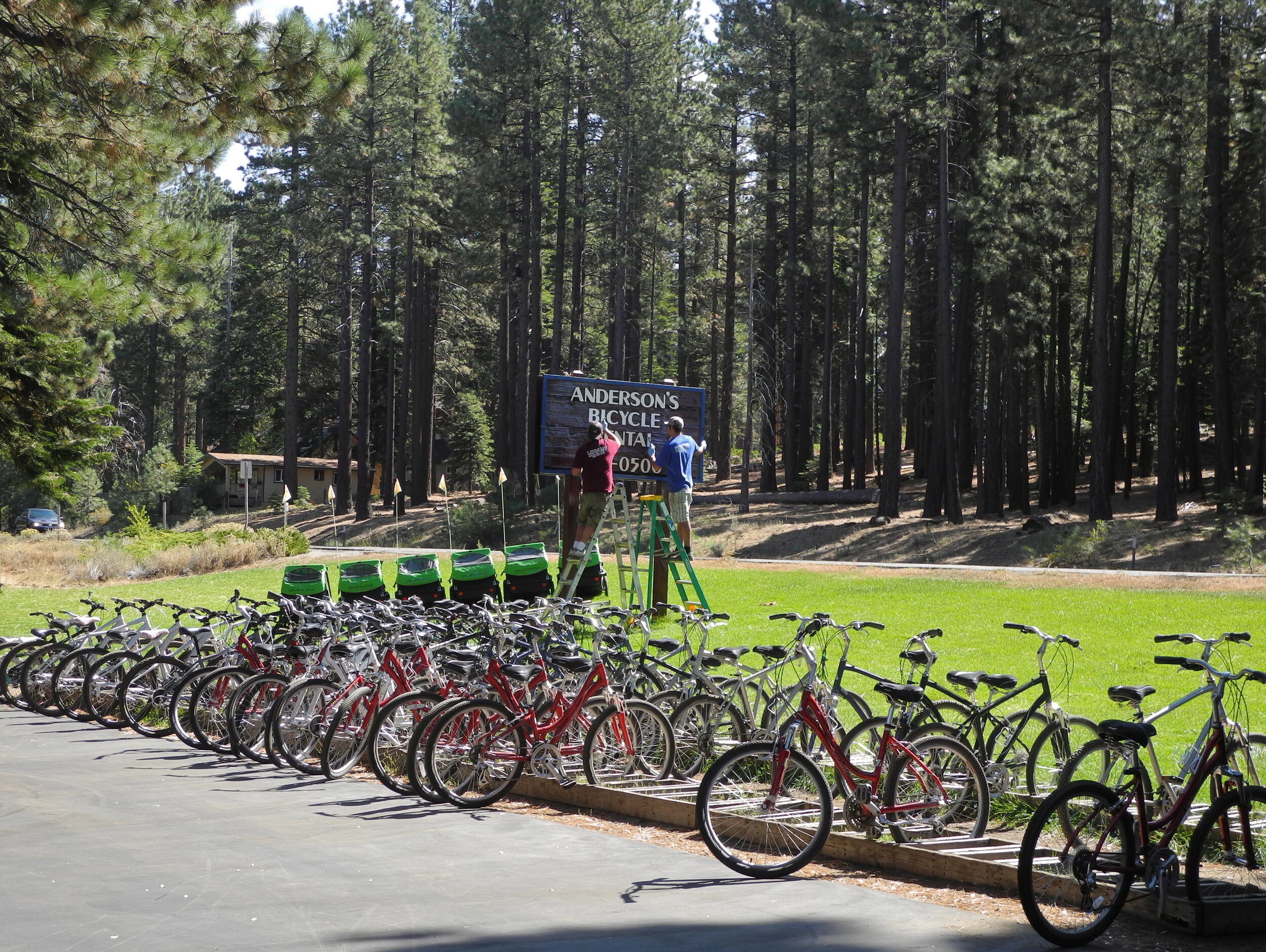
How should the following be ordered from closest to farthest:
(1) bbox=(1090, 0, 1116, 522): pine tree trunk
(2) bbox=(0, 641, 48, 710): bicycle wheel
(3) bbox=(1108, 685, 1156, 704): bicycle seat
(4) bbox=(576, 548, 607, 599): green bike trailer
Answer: (3) bbox=(1108, 685, 1156, 704): bicycle seat < (2) bbox=(0, 641, 48, 710): bicycle wheel < (4) bbox=(576, 548, 607, 599): green bike trailer < (1) bbox=(1090, 0, 1116, 522): pine tree trunk

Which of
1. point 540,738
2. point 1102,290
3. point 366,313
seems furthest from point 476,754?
point 366,313

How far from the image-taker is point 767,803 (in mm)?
6496

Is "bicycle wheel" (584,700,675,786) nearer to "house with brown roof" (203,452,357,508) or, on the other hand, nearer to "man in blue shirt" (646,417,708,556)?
"man in blue shirt" (646,417,708,556)

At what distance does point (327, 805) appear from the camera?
26.5 ft

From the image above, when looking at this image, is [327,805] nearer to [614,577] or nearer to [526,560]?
[526,560]

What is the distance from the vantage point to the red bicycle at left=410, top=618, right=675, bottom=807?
8023mm

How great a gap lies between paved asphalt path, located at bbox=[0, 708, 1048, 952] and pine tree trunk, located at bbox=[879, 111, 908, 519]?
25.9 m

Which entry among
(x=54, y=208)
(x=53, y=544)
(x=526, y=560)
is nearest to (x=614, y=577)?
(x=526, y=560)

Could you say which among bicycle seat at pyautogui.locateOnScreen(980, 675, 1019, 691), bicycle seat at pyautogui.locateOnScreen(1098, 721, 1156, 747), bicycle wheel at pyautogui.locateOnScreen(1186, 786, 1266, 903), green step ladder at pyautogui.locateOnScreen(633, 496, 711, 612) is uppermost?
green step ladder at pyautogui.locateOnScreen(633, 496, 711, 612)

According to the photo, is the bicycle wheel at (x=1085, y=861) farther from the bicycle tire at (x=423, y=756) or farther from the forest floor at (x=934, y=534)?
the forest floor at (x=934, y=534)

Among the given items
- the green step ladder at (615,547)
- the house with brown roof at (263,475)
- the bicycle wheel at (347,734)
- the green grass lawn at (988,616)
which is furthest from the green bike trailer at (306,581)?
the house with brown roof at (263,475)

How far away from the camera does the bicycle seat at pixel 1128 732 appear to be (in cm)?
555

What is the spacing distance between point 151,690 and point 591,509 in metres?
5.89

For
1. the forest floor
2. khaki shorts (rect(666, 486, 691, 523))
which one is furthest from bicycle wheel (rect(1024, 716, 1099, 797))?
the forest floor
